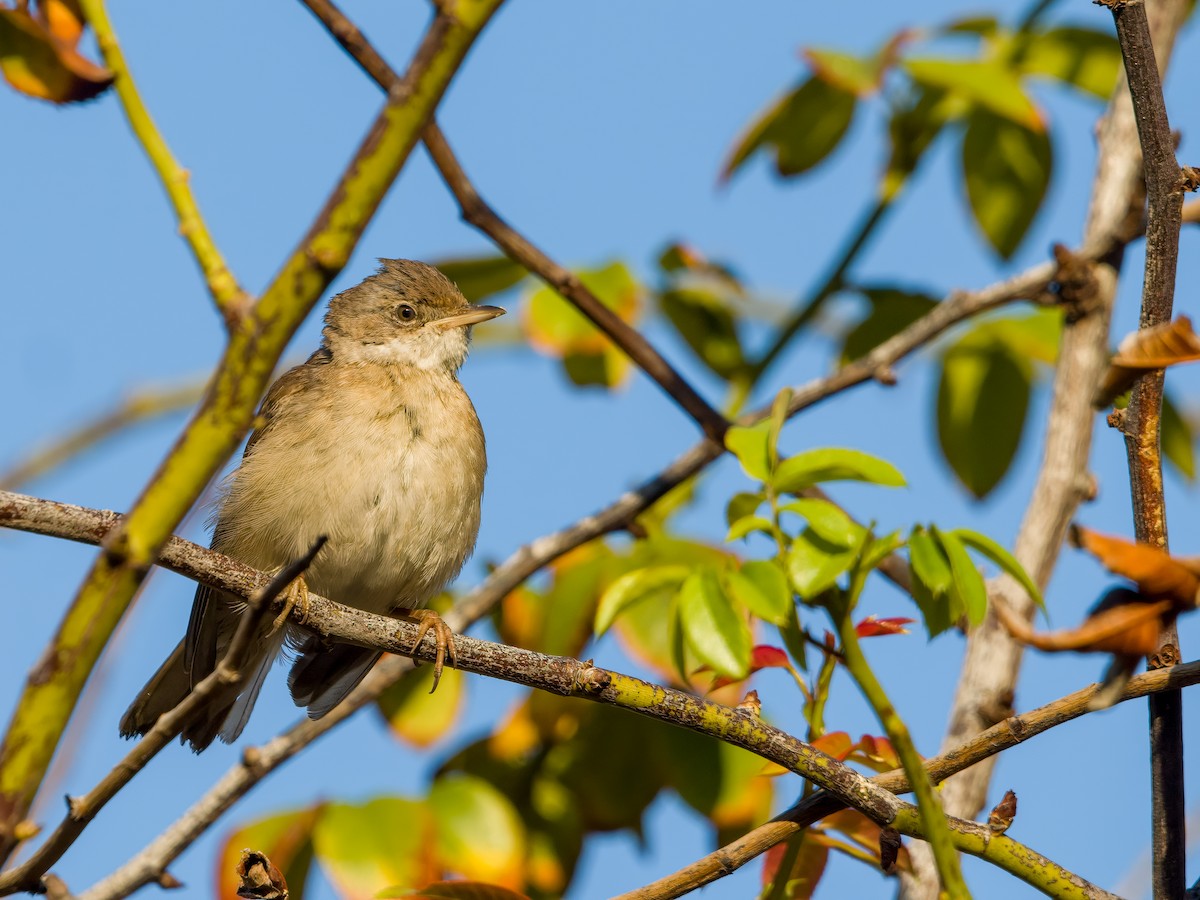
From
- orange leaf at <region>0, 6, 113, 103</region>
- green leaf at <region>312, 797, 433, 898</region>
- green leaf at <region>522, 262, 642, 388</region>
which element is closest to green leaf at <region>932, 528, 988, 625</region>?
green leaf at <region>312, 797, 433, 898</region>

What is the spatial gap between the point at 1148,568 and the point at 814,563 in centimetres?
108

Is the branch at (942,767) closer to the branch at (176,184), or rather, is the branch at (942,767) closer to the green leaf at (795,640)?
the green leaf at (795,640)

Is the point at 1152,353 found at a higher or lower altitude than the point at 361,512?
lower

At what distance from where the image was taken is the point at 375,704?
3.80 metres

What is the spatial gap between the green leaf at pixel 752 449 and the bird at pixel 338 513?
77.6 inches

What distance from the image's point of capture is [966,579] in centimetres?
232

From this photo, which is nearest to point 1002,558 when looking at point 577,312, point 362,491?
point 577,312

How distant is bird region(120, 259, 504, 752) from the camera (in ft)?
14.5

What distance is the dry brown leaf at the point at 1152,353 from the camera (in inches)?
55.4

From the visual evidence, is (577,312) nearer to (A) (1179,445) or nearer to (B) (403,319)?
(B) (403,319)

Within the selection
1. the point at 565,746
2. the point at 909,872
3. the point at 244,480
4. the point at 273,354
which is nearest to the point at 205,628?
the point at 244,480

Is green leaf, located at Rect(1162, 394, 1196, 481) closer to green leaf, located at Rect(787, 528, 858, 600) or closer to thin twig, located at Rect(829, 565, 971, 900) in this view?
green leaf, located at Rect(787, 528, 858, 600)

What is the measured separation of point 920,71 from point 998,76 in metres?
0.21

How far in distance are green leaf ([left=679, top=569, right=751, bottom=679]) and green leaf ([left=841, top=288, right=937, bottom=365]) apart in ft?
5.86
